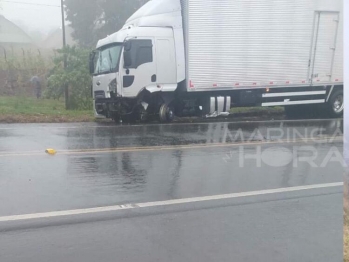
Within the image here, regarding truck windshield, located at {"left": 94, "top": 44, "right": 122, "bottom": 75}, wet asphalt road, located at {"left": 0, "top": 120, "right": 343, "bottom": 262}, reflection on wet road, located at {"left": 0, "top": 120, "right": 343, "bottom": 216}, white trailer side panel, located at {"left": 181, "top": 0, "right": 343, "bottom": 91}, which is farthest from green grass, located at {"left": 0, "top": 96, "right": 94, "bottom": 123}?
wet asphalt road, located at {"left": 0, "top": 120, "right": 343, "bottom": 262}

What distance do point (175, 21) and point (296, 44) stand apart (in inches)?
188

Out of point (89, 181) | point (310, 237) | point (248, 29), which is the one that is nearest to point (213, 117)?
point (248, 29)

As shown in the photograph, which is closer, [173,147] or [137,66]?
[173,147]

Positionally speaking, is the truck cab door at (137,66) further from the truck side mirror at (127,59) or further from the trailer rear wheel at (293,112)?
the trailer rear wheel at (293,112)

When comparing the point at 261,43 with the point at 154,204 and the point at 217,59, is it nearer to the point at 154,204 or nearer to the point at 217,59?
the point at 217,59

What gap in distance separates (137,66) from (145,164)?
816cm

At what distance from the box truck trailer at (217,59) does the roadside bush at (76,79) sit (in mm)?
2992

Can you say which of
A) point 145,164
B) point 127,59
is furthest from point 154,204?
point 127,59

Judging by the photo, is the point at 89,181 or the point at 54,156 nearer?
the point at 89,181

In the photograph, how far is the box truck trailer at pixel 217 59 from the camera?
1652cm

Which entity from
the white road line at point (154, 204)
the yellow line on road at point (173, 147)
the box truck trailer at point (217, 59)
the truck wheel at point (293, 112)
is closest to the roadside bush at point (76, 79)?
the box truck trailer at point (217, 59)

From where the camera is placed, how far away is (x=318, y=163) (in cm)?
921

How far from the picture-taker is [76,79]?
20.3 meters

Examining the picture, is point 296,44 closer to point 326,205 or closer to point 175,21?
point 175,21
